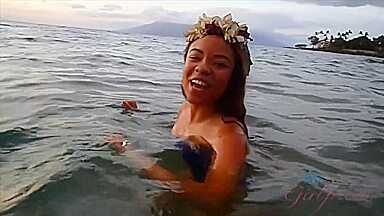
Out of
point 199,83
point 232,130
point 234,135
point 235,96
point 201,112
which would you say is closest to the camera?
point 234,135

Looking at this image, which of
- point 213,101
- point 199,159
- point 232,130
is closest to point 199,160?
point 199,159

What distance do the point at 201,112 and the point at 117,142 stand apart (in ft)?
2.99

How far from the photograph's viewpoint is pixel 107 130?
18.1 feet

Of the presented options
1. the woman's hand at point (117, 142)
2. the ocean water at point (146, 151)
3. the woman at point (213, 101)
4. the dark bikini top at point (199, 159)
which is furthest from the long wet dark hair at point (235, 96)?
the woman's hand at point (117, 142)

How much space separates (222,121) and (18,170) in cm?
169

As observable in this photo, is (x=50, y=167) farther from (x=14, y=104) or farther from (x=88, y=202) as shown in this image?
(x=14, y=104)

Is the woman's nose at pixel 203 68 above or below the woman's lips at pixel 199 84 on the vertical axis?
above

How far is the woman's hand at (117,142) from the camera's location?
4.71 metres

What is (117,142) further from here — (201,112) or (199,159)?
(199,159)

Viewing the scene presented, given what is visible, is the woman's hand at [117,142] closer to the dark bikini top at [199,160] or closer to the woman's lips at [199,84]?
the dark bikini top at [199,160]

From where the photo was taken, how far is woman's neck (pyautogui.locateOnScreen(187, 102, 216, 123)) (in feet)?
14.5

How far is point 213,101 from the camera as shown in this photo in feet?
14.2

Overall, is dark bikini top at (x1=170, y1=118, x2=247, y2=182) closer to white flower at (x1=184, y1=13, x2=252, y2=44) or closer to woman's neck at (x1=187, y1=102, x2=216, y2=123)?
woman's neck at (x1=187, y1=102, x2=216, y2=123)

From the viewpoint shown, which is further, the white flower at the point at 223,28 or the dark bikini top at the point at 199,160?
the white flower at the point at 223,28
